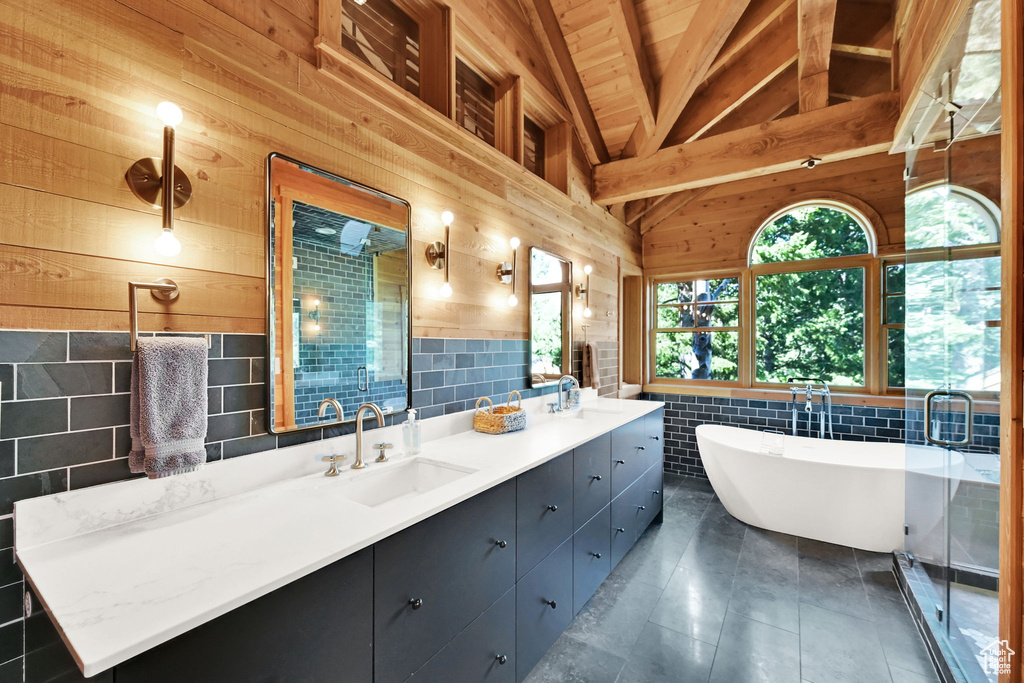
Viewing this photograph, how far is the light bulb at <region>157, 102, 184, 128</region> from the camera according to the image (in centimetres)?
111

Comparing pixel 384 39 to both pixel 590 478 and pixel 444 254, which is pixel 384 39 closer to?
pixel 444 254

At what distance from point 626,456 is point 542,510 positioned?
991 mm

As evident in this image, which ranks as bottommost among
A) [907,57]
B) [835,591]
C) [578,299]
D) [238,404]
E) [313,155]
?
[835,591]

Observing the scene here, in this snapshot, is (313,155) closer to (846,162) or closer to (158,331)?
(158,331)

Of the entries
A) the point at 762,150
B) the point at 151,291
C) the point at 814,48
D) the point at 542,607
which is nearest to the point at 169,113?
the point at 151,291

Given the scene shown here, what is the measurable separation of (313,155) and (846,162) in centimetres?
433

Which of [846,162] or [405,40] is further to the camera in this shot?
[846,162]

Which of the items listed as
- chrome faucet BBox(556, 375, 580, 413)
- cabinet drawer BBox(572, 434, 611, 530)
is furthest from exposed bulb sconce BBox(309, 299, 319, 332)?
chrome faucet BBox(556, 375, 580, 413)

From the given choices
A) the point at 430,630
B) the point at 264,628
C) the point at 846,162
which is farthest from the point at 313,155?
the point at 846,162

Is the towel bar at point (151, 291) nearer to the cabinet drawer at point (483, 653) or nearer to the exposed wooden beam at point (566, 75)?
the cabinet drawer at point (483, 653)

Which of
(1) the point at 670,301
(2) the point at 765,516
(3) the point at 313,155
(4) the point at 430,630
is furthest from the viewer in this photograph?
(1) the point at 670,301

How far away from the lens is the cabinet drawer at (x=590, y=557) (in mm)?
2018

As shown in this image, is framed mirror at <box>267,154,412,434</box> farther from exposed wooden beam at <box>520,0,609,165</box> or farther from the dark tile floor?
exposed wooden beam at <box>520,0,609,165</box>

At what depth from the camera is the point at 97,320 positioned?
1054mm
